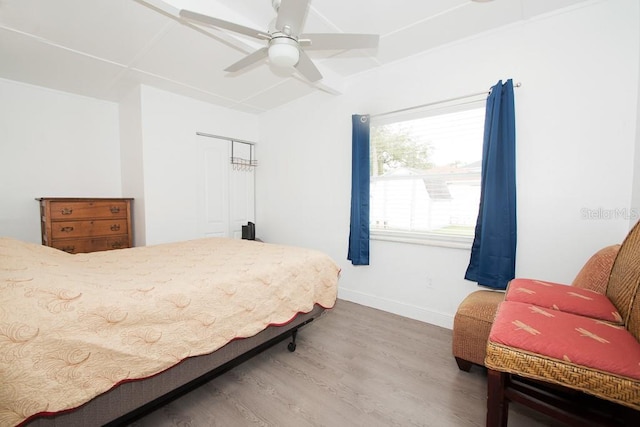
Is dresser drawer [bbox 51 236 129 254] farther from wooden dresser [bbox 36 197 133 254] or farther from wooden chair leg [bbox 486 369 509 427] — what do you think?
wooden chair leg [bbox 486 369 509 427]

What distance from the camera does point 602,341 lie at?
1.00 m

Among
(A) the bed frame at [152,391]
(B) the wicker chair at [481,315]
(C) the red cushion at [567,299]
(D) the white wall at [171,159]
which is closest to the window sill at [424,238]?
(B) the wicker chair at [481,315]

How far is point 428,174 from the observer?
8.62 ft

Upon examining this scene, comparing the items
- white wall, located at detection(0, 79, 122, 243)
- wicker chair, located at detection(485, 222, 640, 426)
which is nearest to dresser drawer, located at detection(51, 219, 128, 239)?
white wall, located at detection(0, 79, 122, 243)

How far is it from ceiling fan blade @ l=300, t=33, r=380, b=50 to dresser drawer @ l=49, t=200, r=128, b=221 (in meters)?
2.84

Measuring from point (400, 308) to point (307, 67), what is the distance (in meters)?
2.44

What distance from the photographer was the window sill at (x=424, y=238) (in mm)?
2436

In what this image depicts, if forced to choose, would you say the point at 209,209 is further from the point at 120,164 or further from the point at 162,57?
the point at 162,57

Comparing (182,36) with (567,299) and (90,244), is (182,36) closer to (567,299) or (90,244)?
(90,244)

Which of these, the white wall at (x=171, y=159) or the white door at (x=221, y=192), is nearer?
the white wall at (x=171, y=159)

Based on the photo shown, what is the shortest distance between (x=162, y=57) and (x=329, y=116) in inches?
72.4

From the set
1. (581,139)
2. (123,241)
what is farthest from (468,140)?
(123,241)

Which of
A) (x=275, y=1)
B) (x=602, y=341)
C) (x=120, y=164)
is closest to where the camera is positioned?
(x=602, y=341)

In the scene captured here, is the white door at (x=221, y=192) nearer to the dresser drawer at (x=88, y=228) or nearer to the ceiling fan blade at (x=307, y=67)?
the dresser drawer at (x=88, y=228)
